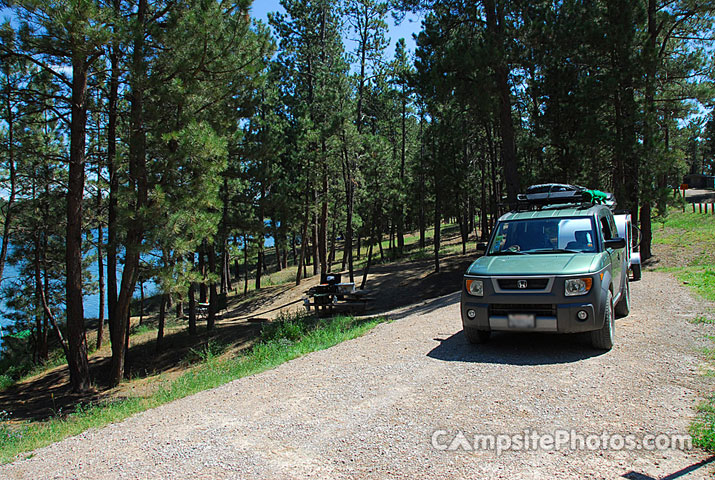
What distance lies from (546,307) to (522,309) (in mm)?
301

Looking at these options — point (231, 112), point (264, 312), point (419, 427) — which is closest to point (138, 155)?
point (231, 112)

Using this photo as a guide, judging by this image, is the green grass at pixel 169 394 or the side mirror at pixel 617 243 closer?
the green grass at pixel 169 394

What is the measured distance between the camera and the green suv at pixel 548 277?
585 cm

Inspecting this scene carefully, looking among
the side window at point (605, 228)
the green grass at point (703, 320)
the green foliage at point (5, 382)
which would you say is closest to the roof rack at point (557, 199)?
the side window at point (605, 228)

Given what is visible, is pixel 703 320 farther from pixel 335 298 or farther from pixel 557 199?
pixel 335 298

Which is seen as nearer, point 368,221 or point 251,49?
point 251,49

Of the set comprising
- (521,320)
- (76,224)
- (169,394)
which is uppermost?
(76,224)

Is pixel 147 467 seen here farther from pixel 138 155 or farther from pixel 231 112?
pixel 231 112

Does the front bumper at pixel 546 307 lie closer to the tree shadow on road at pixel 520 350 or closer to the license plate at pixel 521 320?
the license plate at pixel 521 320

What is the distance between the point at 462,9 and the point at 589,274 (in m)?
13.1

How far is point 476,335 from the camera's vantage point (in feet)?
22.8

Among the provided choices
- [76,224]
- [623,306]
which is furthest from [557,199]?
[76,224]

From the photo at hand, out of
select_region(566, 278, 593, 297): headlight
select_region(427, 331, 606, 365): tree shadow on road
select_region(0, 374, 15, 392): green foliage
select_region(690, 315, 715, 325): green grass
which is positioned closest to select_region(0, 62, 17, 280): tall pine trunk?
select_region(0, 374, 15, 392): green foliage

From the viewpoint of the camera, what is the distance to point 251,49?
530 inches
